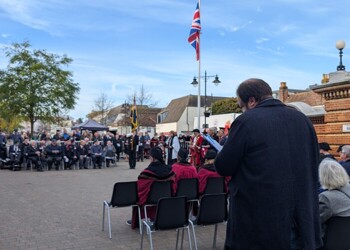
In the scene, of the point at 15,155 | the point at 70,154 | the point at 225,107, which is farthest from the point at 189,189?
the point at 225,107

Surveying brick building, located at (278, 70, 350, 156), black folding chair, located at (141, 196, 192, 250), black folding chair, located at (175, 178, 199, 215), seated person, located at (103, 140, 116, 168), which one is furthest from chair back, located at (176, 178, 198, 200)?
seated person, located at (103, 140, 116, 168)

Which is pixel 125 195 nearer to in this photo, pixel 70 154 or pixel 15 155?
pixel 15 155

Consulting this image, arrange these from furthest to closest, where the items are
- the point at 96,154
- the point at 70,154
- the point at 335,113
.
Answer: the point at 96,154
the point at 70,154
the point at 335,113

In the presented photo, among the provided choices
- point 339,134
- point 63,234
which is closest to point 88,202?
point 63,234

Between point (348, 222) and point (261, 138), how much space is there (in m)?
2.04

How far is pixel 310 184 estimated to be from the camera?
7.62ft

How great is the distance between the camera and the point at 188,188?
6.28 m

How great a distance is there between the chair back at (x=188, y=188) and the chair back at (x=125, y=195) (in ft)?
2.50

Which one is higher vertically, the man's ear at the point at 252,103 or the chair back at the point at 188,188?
the man's ear at the point at 252,103

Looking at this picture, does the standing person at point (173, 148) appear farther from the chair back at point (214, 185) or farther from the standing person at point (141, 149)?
the chair back at point (214, 185)

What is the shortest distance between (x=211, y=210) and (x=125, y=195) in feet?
5.51

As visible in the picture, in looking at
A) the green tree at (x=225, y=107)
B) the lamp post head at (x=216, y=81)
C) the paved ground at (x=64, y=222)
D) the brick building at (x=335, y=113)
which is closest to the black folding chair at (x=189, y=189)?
the paved ground at (x=64, y=222)

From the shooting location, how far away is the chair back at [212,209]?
5.05 m

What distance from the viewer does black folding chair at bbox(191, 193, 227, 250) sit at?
505cm
